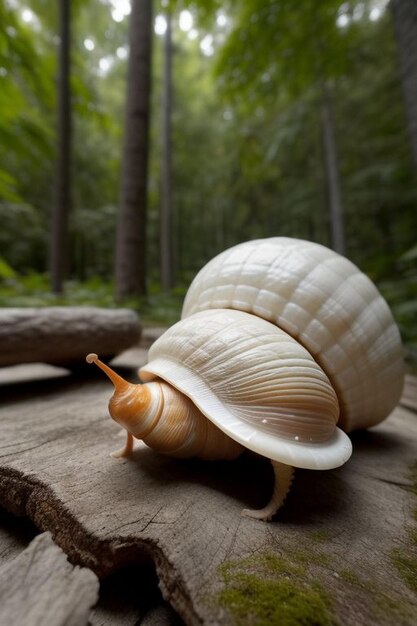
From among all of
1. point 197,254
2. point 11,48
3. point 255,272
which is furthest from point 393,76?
point 197,254

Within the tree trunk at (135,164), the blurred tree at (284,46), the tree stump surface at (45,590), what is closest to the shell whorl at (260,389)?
the tree stump surface at (45,590)

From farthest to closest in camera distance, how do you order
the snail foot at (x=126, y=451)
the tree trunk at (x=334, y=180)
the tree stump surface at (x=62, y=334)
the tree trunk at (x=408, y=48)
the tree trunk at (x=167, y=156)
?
the tree trunk at (x=167, y=156) → the tree trunk at (x=334, y=180) → the tree trunk at (x=408, y=48) → the tree stump surface at (x=62, y=334) → the snail foot at (x=126, y=451)

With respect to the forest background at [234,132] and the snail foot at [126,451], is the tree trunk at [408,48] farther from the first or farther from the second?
the snail foot at [126,451]

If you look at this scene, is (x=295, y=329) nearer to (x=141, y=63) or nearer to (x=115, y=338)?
(x=115, y=338)

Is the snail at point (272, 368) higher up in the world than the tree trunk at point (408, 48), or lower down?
lower down

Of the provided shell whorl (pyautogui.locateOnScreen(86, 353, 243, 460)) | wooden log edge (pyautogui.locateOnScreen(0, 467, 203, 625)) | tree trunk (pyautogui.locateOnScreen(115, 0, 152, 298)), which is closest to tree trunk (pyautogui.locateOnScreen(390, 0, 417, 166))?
tree trunk (pyautogui.locateOnScreen(115, 0, 152, 298))

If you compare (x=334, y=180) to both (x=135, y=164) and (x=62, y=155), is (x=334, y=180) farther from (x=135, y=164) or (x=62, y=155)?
(x=62, y=155)
